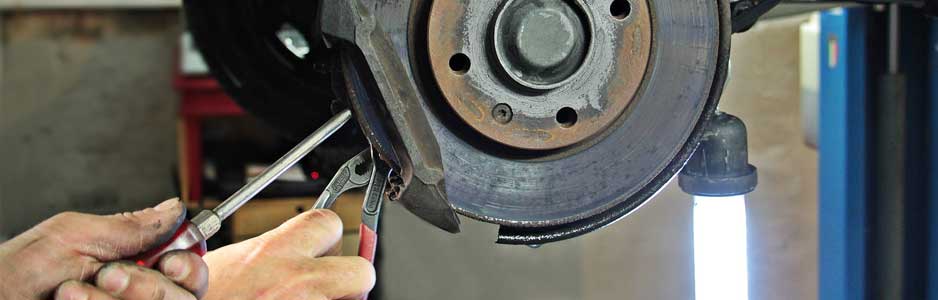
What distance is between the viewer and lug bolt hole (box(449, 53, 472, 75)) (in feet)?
1.51

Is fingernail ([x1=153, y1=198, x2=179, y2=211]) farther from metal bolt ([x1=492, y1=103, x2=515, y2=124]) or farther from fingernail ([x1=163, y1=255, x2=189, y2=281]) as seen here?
metal bolt ([x1=492, y1=103, x2=515, y2=124])

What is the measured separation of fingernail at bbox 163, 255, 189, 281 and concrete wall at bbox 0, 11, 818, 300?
1.49 m

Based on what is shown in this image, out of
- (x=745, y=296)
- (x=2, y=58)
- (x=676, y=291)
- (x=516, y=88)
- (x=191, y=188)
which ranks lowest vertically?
(x=676, y=291)

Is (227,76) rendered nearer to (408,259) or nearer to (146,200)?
(408,259)

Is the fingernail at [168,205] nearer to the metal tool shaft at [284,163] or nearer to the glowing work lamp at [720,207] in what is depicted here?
the metal tool shaft at [284,163]

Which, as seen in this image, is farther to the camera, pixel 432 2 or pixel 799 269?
pixel 799 269

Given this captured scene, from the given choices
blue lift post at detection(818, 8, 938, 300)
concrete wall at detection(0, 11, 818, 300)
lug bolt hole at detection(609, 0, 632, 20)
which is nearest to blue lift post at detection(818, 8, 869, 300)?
blue lift post at detection(818, 8, 938, 300)

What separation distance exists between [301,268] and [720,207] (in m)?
0.24

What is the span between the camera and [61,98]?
268cm

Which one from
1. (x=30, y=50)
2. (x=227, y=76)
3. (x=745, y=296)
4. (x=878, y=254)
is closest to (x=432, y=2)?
(x=745, y=296)

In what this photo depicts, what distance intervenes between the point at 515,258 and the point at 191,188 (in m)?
0.77

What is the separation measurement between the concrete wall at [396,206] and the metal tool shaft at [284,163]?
1.45m

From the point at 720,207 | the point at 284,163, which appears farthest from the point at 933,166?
the point at 284,163

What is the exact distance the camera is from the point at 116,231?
0.46m
